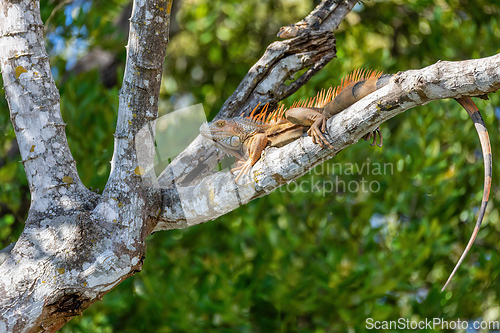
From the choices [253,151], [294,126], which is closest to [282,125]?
[294,126]

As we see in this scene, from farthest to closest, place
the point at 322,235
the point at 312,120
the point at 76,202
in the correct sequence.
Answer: the point at 322,235
the point at 312,120
the point at 76,202

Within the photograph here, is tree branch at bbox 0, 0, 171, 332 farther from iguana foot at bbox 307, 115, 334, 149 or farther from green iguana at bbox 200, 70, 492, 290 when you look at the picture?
iguana foot at bbox 307, 115, 334, 149

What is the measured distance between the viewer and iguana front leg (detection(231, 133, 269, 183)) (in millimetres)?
2713

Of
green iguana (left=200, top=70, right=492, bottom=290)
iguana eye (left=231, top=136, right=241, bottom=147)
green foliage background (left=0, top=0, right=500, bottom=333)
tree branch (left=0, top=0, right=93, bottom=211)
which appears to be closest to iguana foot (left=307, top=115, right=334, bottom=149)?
green iguana (left=200, top=70, right=492, bottom=290)

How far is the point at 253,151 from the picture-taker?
2840 mm

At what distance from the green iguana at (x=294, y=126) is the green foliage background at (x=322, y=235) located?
243cm

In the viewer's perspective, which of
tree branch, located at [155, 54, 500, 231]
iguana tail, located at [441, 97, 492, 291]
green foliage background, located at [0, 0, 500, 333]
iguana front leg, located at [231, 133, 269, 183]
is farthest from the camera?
green foliage background, located at [0, 0, 500, 333]

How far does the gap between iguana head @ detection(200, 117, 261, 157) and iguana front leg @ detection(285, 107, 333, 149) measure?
0.35 m

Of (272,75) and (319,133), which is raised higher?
(272,75)

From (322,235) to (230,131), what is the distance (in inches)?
125

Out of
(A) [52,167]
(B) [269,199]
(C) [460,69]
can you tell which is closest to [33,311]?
(A) [52,167]

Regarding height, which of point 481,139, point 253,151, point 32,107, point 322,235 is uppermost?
point 32,107

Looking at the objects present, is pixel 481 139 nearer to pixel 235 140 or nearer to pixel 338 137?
pixel 338 137

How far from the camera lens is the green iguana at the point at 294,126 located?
2293 millimetres
